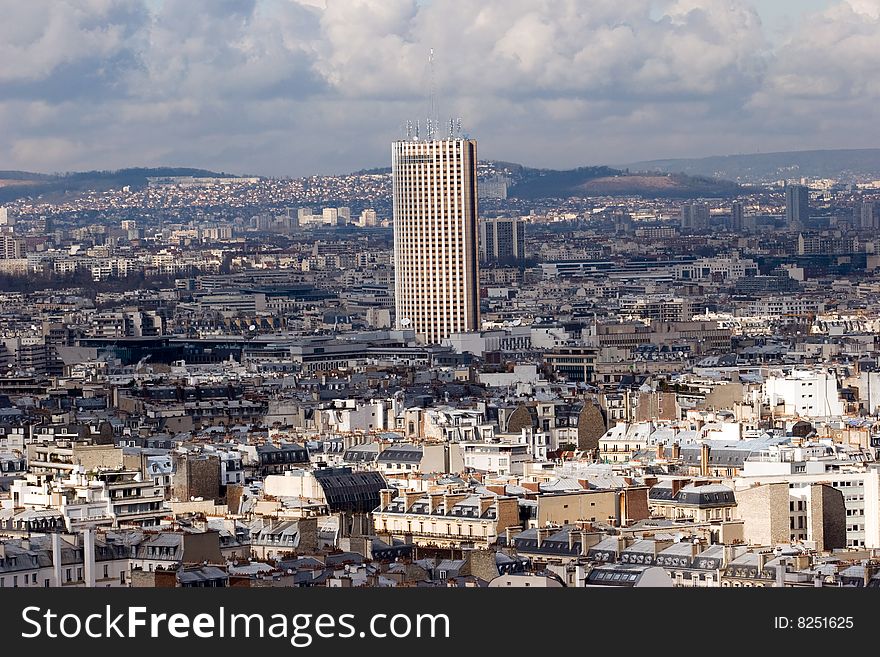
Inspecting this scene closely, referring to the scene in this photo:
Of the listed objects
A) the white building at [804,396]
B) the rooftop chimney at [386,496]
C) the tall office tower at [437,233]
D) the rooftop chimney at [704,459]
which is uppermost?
the tall office tower at [437,233]

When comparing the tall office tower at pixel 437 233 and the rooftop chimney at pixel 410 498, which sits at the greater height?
the tall office tower at pixel 437 233

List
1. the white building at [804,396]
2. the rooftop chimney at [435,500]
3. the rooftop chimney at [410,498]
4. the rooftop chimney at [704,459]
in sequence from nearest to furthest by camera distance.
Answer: the rooftop chimney at [435,500] < the rooftop chimney at [410,498] < the rooftop chimney at [704,459] < the white building at [804,396]

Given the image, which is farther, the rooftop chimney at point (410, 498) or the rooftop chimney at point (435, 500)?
the rooftop chimney at point (410, 498)

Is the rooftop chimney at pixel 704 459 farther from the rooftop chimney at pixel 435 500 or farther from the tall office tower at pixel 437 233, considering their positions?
the tall office tower at pixel 437 233

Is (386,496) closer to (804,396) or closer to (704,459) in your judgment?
(704,459)

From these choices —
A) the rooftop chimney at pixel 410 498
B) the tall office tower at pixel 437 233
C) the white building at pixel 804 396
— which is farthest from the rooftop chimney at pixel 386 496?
the tall office tower at pixel 437 233

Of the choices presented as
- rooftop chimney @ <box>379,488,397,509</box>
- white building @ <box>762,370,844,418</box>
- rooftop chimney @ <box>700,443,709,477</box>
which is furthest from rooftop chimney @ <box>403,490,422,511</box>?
white building @ <box>762,370,844,418</box>

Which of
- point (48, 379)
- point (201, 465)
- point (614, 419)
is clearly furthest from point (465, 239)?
point (201, 465)
